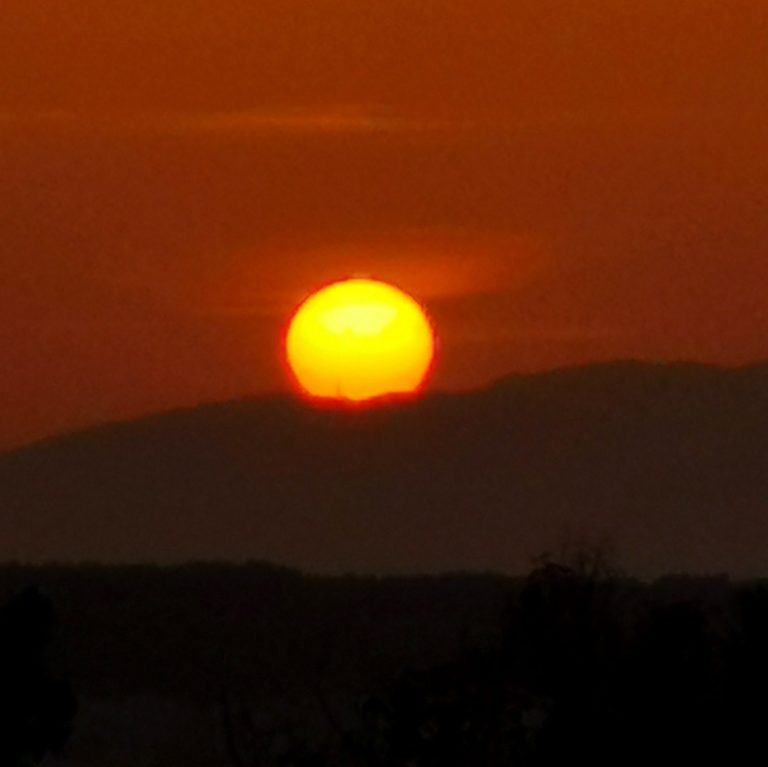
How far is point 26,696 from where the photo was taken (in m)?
18.2

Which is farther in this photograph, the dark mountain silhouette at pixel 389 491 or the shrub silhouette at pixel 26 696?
the dark mountain silhouette at pixel 389 491

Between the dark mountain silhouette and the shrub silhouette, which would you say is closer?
the shrub silhouette

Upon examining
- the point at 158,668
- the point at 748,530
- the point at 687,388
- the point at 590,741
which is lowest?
the point at 590,741

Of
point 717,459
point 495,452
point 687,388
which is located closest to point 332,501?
point 495,452

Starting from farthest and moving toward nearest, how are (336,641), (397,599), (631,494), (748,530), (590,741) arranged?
(631,494) < (748,530) < (397,599) < (336,641) < (590,741)

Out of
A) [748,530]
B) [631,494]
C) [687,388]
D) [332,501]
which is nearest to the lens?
[748,530]

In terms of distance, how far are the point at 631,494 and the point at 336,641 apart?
4721 cm

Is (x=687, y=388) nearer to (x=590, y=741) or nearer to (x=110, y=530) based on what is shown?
(x=110, y=530)

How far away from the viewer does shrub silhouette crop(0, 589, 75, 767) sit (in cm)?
1816

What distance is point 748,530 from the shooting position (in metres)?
93.2

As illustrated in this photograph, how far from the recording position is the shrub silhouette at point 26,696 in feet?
59.6

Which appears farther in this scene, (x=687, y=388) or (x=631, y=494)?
(x=687, y=388)

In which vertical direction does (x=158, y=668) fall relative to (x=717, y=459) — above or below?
below

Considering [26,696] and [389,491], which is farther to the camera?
[389,491]
